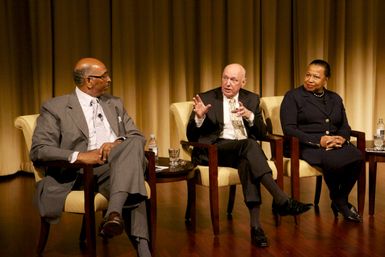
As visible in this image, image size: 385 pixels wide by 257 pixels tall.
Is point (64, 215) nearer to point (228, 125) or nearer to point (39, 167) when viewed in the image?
point (39, 167)

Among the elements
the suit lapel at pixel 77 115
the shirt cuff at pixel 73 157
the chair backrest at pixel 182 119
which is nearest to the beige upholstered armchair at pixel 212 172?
the chair backrest at pixel 182 119

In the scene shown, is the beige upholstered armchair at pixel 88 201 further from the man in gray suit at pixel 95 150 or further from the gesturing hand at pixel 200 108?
the gesturing hand at pixel 200 108

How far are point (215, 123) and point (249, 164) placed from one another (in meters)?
0.53

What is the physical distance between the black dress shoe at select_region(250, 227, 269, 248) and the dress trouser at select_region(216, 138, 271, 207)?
0.17 m

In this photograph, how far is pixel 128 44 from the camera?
6484mm

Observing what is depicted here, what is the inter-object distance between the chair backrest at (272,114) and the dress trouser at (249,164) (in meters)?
0.69

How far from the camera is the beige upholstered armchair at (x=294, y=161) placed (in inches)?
179

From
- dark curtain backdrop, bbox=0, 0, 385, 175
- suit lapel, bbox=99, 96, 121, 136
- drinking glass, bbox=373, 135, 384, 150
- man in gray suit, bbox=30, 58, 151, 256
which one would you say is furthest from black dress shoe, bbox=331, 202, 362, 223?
dark curtain backdrop, bbox=0, 0, 385, 175

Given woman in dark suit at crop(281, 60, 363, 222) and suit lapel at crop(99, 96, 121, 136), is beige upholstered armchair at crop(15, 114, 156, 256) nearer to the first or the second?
suit lapel at crop(99, 96, 121, 136)

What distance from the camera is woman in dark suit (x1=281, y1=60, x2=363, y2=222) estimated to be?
462 centimetres

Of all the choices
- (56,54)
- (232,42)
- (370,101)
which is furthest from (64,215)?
(370,101)

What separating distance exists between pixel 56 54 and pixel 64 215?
1951mm

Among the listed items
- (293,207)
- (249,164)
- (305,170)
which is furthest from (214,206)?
(305,170)

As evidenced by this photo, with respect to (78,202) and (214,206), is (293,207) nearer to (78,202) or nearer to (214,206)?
(214,206)
